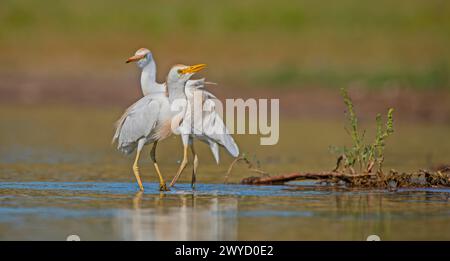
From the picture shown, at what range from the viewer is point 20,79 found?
24531 mm

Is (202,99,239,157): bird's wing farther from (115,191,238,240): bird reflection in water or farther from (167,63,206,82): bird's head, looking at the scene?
(115,191,238,240): bird reflection in water

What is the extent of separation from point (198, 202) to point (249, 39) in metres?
19.9

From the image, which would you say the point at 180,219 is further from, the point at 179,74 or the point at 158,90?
the point at 158,90

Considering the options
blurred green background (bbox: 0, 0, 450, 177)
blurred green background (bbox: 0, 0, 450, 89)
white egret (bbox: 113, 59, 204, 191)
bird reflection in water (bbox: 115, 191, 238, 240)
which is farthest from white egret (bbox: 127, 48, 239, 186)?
blurred green background (bbox: 0, 0, 450, 89)

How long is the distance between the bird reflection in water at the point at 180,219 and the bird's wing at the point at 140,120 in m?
0.78

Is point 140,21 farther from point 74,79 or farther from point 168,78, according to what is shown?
point 168,78

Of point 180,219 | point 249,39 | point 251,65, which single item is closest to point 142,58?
point 180,219

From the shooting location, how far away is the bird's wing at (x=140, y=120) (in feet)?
33.0

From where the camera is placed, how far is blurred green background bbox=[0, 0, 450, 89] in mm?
24406

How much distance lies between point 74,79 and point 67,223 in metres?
16.7

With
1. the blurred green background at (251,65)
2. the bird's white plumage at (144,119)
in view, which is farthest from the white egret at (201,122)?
the blurred green background at (251,65)

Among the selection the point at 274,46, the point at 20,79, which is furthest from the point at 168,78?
the point at 274,46

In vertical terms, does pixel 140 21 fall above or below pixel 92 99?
above
